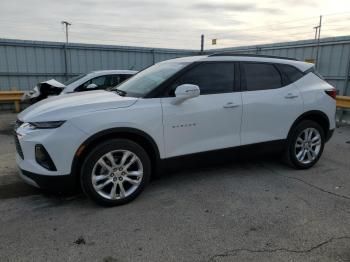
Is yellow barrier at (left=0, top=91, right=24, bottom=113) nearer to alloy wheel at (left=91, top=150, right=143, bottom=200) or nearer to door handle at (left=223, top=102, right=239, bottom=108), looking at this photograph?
alloy wheel at (left=91, top=150, right=143, bottom=200)

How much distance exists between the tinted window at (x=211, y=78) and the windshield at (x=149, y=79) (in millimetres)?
163

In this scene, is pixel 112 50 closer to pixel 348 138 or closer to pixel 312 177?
pixel 348 138

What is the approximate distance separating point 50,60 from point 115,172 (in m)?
10.1

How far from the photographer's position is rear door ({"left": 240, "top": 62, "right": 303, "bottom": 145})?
4.42 meters

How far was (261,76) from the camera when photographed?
181 inches

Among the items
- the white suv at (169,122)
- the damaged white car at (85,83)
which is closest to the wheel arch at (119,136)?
the white suv at (169,122)

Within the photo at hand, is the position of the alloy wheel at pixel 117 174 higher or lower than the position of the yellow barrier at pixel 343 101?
lower

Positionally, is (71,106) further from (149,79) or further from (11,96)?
(11,96)

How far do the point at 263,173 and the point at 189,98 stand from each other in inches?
72.6

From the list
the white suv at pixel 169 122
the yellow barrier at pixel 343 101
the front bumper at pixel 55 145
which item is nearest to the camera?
the front bumper at pixel 55 145

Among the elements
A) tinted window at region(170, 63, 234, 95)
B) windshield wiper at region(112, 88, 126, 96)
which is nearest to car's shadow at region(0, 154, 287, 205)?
tinted window at region(170, 63, 234, 95)

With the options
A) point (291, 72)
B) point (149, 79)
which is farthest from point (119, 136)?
point (291, 72)

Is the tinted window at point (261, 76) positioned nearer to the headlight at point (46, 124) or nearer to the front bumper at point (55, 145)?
the front bumper at point (55, 145)

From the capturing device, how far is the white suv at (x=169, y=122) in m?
3.42
